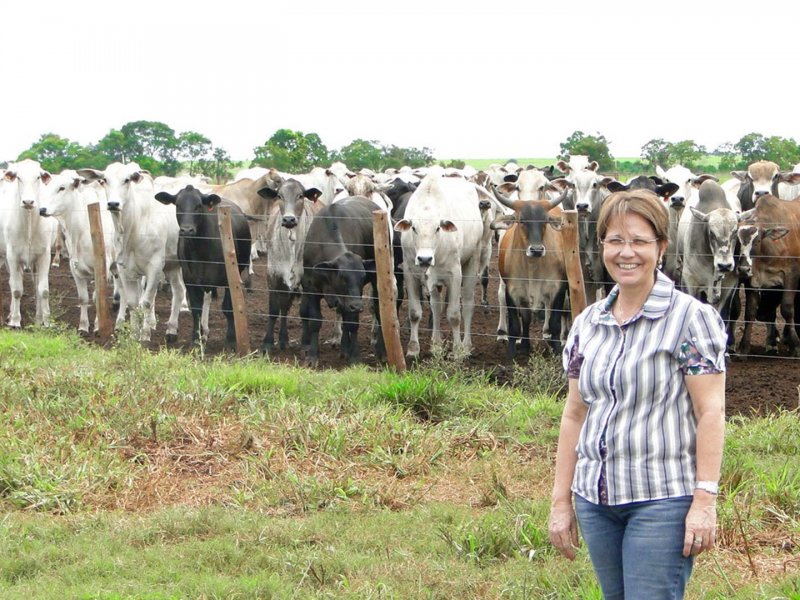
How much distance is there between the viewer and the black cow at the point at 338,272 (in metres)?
12.0

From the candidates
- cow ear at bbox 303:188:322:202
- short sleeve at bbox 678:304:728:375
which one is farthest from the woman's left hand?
cow ear at bbox 303:188:322:202

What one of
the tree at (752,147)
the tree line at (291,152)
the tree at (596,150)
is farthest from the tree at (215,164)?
the tree at (752,147)

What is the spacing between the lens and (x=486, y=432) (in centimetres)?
803

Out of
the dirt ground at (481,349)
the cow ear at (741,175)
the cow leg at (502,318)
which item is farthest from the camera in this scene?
the cow ear at (741,175)

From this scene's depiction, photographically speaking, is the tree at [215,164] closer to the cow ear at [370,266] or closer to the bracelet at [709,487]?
the cow ear at [370,266]

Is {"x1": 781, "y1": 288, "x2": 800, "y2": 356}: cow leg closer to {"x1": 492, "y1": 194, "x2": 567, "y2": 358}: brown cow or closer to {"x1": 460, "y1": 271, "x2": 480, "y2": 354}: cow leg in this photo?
{"x1": 492, "y1": 194, "x2": 567, "y2": 358}: brown cow

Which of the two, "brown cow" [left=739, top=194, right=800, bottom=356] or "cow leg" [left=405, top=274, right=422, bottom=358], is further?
"cow leg" [left=405, top=274, right=422, bottom=358]

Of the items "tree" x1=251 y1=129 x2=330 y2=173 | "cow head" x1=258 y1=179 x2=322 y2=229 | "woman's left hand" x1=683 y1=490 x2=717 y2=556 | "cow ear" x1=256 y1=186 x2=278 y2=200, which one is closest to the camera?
"woman's left hand" x1=683 y1=490 x2=717 y2=556

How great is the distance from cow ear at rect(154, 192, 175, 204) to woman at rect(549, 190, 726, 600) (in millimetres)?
10602

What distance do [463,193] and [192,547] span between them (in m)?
8.90

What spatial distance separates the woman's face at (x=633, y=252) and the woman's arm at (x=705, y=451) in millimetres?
378

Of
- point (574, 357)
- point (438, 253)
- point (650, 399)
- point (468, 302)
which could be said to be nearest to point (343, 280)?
point (438, 253)

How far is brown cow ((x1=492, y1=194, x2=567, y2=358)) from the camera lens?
1210cm

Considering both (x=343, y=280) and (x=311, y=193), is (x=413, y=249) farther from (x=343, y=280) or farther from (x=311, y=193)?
(x=311, y=193)
